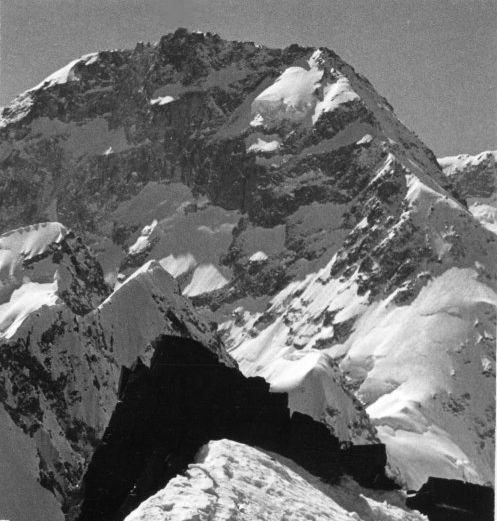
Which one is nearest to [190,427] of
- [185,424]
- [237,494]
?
[185,424]

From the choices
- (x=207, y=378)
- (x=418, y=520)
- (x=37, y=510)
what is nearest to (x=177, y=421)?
(x=207, y=378)

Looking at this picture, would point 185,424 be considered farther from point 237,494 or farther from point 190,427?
point 237,494

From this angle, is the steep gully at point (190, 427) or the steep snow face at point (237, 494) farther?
the steep gully at point (190, 427)

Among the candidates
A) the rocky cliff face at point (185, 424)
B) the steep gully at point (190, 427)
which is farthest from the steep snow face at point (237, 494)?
the rocky cliff face at point (185, 424)

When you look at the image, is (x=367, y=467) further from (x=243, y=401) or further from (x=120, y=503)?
(x=120, y=503)

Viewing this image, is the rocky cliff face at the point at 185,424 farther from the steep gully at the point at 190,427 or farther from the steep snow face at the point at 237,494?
the steep snow face at the point at 237,494
